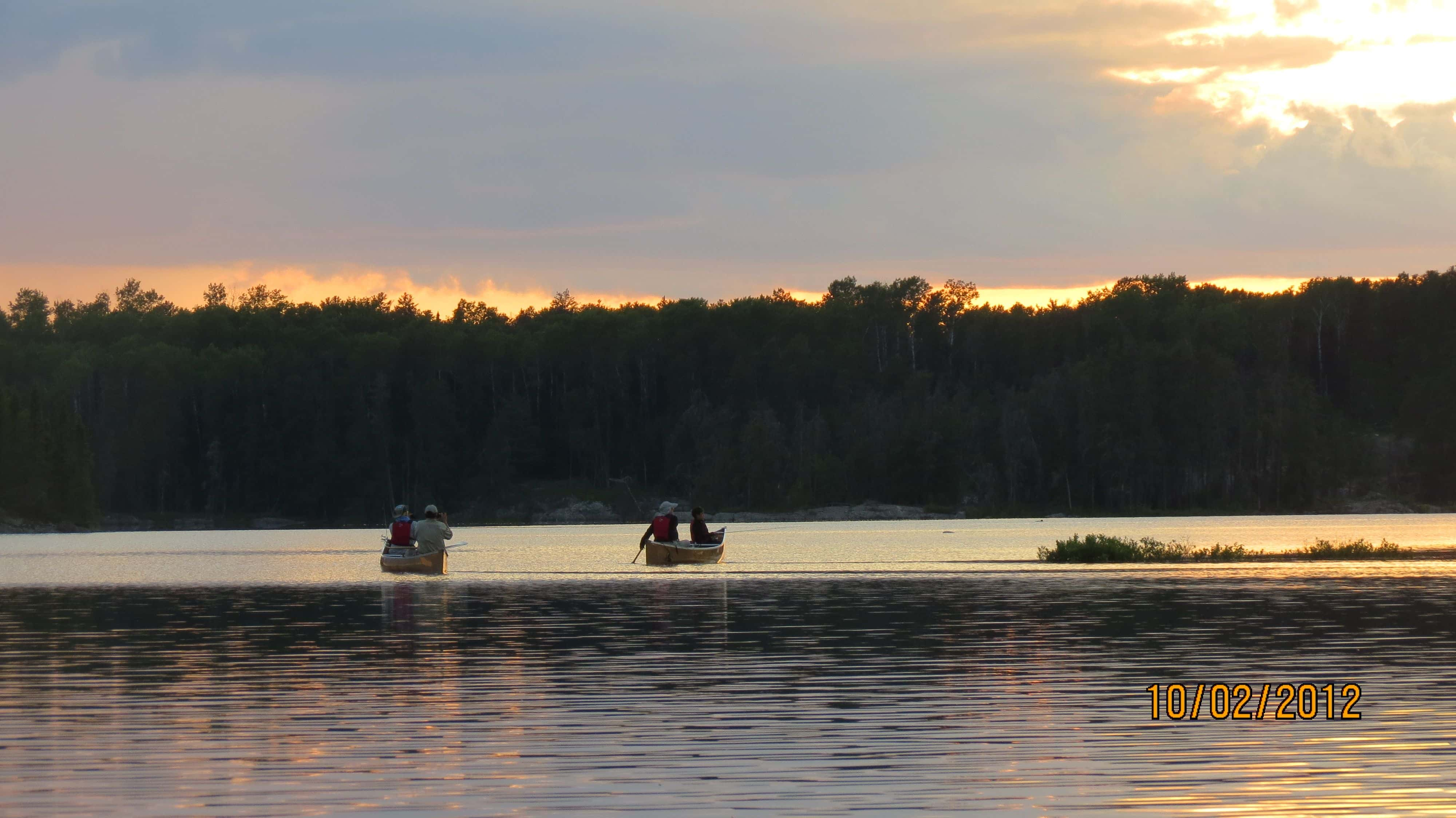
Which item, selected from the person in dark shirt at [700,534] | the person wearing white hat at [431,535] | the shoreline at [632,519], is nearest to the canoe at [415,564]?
the person wearing white hat at [431,535]

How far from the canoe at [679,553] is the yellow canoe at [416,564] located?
24.4 feet

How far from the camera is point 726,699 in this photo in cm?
2156

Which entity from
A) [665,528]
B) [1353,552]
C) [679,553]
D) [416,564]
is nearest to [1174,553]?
[1353,552]

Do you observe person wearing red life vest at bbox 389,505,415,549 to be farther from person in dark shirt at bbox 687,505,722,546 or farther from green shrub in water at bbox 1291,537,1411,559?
green shrub in water at bbox 1291,537,1411,559

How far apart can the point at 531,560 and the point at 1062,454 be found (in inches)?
4510

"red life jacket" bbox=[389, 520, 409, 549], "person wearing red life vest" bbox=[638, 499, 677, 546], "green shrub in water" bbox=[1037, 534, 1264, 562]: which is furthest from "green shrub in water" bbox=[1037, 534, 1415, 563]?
"red life jacket" bbox=[389, 520, 409, 549]

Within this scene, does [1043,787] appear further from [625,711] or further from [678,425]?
[678,425]

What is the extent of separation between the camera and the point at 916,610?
37.1 m

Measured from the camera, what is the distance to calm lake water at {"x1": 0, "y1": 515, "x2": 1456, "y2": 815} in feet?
49.5

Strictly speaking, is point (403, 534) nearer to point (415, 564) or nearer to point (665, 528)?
point (415, 564)

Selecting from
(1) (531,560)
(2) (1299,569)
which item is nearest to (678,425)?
(1) (531,560)

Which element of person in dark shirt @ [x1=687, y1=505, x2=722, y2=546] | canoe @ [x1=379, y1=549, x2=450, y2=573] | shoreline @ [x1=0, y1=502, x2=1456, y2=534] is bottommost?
shoreline @ [x1=0, y1=502, x2=1456, y2=534]

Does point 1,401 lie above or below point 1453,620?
above

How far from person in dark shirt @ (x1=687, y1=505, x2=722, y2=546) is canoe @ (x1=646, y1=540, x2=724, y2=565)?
13 cm
